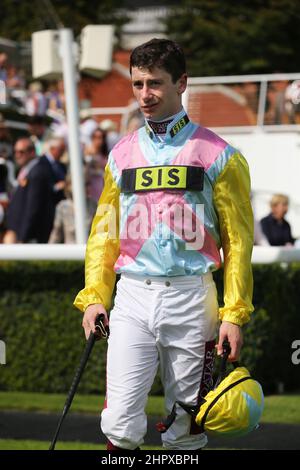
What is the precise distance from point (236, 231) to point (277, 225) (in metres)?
6.59

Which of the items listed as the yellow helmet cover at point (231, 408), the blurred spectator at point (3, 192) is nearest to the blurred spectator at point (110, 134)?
the blurred spectator at point (3, 192)

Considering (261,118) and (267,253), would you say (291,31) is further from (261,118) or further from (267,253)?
(267,253)

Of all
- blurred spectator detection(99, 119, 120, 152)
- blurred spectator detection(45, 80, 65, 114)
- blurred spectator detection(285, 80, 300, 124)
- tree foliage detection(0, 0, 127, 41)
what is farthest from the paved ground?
tree foliage detection(0, 0, 127, 41)

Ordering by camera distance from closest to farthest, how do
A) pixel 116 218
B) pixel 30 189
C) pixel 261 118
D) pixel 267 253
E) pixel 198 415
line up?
pixel 198 415
pixel 116 218
pixel 267 253
pixel 30 189
pixel 261 118

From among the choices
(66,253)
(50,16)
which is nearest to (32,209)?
(66,253)

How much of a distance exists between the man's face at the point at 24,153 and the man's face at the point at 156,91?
6.90 metres

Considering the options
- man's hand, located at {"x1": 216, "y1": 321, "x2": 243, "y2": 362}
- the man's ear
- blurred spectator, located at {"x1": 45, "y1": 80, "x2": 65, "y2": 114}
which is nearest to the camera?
man's hand, located at {"x1": 216, "y1": 321, "x2": 243, "y2": 362}

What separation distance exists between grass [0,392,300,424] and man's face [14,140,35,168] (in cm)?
346

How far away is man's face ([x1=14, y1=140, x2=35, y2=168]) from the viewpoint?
1222 cm

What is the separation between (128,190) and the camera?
17.8 feet

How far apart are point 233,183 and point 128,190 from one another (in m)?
0.48

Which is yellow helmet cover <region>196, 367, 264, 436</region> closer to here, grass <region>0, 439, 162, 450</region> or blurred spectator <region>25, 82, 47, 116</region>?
grass <region>0, 439, 162, 450</region>

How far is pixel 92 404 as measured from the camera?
880cm

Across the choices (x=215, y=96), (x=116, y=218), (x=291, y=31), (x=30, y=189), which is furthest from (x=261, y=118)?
(x=291, y=31)
